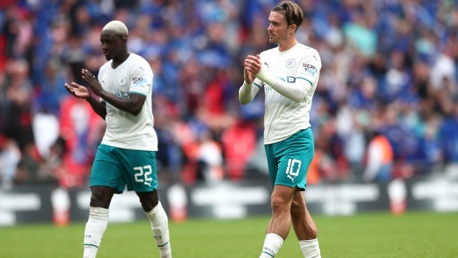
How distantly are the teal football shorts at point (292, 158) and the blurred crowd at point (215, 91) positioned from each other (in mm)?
10237

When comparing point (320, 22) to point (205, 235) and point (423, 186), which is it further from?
point (205, 235)

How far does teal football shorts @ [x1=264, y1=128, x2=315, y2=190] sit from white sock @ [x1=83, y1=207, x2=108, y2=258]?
1.93 metres

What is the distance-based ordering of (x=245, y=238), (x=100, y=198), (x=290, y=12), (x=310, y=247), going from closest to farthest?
(x=290, y=12)
(x=310, y=247)
(x=100, y=198)
(x=245, y=238)

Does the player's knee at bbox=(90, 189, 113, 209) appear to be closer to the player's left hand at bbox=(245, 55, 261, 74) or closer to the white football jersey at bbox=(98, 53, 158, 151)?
the white football jersey at bbox=(98, 53, 158, 151)

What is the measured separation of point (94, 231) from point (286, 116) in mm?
2440

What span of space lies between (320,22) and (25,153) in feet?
30.8

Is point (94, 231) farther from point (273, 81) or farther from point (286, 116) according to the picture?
point (273, 81)

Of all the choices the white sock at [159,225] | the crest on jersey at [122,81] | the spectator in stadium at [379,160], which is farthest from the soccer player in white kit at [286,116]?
the spectator in stadium at [379,160]

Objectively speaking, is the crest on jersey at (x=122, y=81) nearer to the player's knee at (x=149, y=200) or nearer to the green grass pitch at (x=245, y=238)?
the player's knee at (x=149, y=200)

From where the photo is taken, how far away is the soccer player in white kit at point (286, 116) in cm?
924

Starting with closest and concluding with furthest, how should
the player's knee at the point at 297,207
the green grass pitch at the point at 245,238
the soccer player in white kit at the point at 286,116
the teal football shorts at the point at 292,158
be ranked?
the soccer player in white kit at the point at 286,116, the teal football shorts at the point at 292,158, the player's knee at the point at 297,207, the green grass pitch at the point at 245,238

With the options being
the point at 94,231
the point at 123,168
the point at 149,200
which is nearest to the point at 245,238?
the point at 149,200

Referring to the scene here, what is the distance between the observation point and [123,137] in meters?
10.2

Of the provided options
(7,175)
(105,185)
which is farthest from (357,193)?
(105,185)
